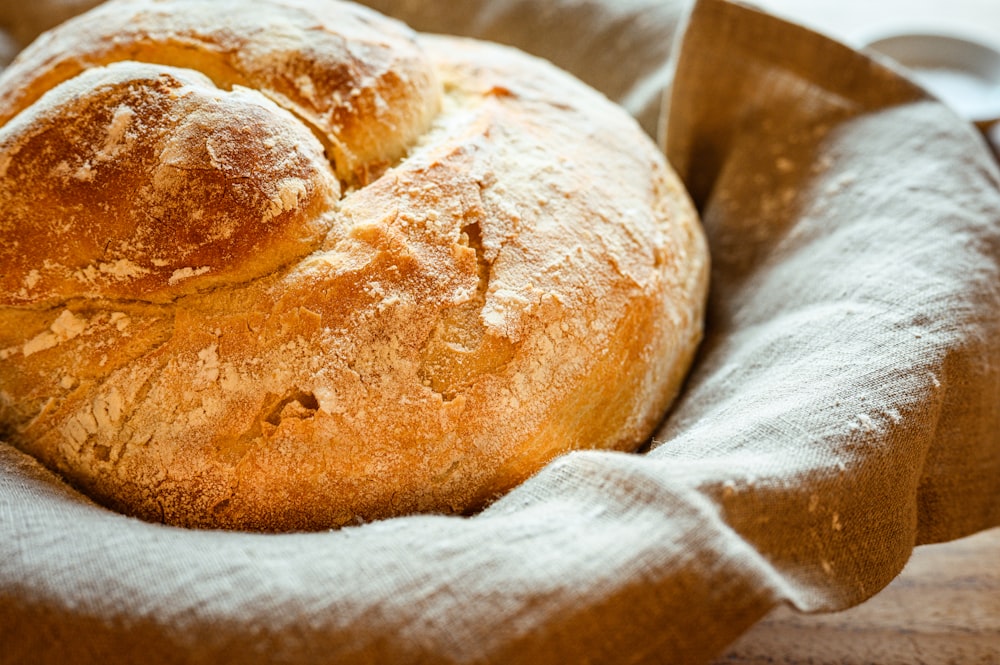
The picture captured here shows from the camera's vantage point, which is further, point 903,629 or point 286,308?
point 903,629

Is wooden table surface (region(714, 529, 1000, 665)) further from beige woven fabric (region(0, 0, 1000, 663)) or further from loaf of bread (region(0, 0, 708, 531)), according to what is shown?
loaf of bread (region(0, 0, 708, 531))

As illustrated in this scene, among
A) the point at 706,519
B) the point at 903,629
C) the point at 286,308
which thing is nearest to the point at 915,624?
the point at 903,629

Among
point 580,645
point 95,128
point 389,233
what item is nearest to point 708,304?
point 389,233

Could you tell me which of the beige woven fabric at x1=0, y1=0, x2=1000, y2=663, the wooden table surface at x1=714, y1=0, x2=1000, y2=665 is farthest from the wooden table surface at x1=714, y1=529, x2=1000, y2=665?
the beige woven fabric at x1=0, y1=0, x2=1000, y2=663

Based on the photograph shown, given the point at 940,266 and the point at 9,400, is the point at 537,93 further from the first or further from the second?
the point at 9,400

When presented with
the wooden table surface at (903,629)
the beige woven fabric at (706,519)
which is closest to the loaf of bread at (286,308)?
the beige woven fabric at (706,519)

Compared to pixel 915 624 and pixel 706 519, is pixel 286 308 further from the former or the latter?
pixel 915 624
